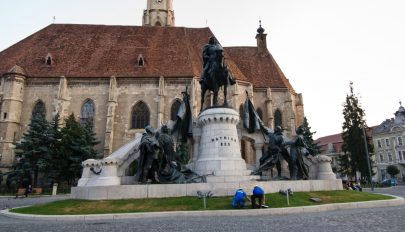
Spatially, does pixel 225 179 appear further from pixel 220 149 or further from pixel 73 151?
pixel 73 151

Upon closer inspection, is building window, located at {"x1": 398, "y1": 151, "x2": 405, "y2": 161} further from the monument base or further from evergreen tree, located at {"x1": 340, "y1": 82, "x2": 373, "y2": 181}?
the monument base

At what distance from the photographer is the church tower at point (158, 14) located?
43.8 m

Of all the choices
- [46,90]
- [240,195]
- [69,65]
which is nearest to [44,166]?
[46,90]

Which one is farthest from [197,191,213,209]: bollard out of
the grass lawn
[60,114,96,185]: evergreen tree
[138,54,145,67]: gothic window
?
[138,54,145,67]: gothic window

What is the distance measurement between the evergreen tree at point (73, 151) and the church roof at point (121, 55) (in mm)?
6758

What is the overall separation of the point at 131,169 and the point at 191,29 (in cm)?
2059

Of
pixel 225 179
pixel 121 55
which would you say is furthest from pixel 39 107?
pixel 225 179

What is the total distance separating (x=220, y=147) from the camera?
11414 mm

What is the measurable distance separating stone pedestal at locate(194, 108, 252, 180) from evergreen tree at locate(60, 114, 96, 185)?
1596cm

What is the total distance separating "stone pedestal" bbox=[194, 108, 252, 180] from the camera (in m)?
11.0

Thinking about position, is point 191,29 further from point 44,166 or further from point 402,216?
point 402,216

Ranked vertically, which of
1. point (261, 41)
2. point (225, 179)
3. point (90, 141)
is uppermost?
point (261, 41)

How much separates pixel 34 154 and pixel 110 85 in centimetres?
899

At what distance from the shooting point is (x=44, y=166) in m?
22.8
